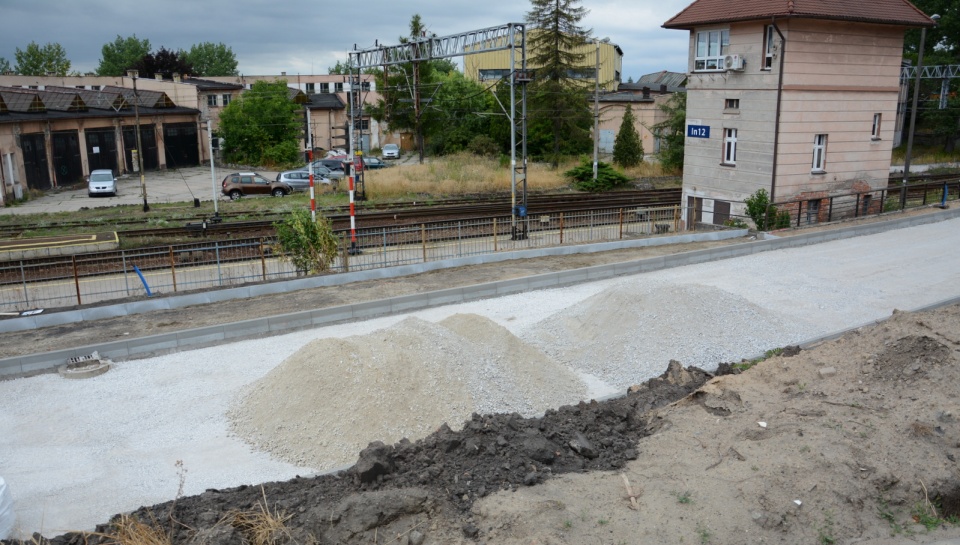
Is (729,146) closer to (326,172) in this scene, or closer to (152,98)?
(326,172)

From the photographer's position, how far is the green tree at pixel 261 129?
5516cm

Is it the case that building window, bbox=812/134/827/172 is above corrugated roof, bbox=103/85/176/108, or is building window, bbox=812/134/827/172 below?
below

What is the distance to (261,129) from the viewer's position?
55531 millimetres

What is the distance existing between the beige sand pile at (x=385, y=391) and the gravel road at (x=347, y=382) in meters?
0.04

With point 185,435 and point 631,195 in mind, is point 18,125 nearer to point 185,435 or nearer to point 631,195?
point 631,195

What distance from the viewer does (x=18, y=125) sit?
3966cm

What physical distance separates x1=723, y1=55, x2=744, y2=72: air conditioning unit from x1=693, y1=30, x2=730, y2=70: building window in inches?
29.0

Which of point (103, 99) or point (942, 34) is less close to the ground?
point (942, 34)

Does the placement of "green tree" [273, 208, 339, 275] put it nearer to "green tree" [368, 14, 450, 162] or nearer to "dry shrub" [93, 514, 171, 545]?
"dry shrub" [93, 514, 171, 545]

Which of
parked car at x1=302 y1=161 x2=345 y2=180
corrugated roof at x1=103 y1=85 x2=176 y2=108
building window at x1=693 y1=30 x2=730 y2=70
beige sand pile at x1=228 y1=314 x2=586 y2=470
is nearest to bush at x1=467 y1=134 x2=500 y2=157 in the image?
parked car at x1=302 y1=161 x2=345 y2=180

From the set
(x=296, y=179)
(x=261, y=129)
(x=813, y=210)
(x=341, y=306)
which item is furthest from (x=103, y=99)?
(x=813, y=210)

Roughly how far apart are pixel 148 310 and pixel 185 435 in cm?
660

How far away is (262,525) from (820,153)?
25746mm

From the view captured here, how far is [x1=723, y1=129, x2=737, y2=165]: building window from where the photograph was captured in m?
27.6
